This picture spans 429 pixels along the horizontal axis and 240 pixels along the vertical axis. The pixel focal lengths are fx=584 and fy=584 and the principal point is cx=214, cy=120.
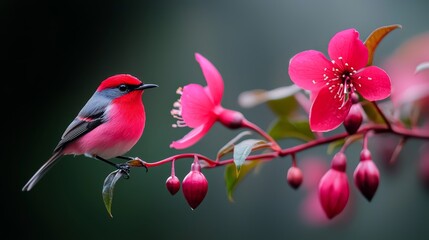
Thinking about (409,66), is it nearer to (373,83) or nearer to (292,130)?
(292,130)

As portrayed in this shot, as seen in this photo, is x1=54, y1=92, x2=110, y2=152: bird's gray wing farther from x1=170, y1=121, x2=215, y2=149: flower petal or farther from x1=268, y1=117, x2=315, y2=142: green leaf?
x1=268, y1=117, x2=315, y2=142: green leaf

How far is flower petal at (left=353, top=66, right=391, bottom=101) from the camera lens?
2.01 ft

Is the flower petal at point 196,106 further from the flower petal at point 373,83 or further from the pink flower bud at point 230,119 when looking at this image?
the flower petal at point 373,83

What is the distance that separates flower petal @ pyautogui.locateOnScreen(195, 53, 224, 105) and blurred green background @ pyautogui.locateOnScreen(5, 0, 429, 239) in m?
1.09

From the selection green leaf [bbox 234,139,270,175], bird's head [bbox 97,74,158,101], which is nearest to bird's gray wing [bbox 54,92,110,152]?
bird's head [bbox 97,74,158,101]

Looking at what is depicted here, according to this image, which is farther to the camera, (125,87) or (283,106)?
(283,106)

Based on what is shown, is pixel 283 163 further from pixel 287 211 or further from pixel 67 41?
pixel 67 41

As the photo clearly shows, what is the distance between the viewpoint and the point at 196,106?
72 centimetres

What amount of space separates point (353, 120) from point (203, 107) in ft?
0.62

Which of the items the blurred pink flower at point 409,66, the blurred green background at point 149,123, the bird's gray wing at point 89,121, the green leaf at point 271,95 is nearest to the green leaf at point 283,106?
the green leaf at point 271,95

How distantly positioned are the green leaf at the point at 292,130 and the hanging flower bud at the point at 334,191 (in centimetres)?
16

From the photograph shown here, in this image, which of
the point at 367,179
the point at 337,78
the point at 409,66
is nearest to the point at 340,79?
the point at 337,78

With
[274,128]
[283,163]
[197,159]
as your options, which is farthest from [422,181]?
[283,163]

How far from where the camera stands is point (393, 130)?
0.72m
